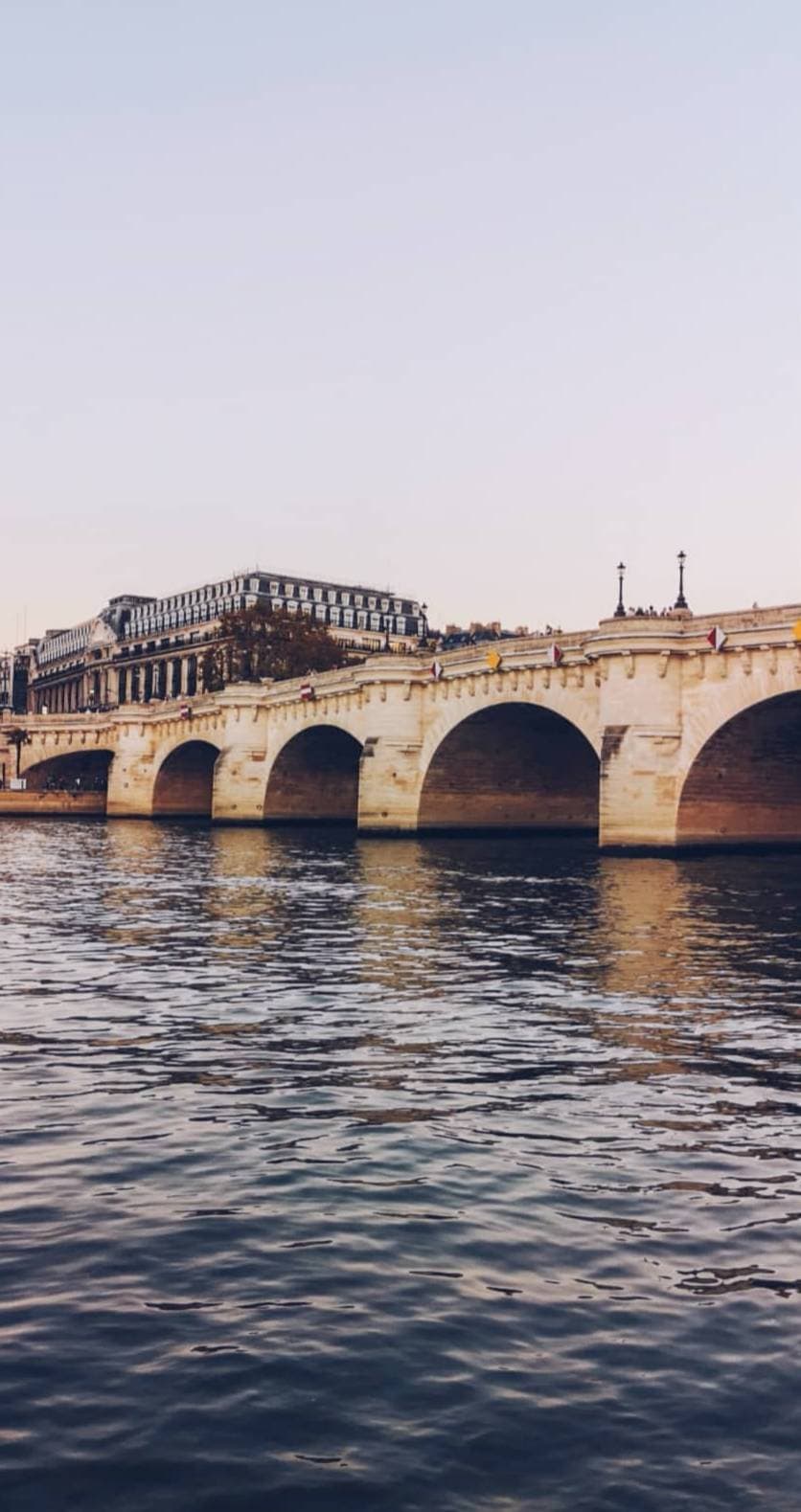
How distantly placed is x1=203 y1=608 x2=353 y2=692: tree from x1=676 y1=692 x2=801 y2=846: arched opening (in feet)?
181

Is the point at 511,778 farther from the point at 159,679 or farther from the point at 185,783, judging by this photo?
the point at 159,679

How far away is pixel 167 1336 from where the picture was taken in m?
7.32

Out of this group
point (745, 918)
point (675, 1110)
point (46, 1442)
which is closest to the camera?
point (46, 1442)

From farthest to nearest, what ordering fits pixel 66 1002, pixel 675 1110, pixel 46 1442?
pixel 66 1002 < pixel 675 1110 < pixel 46 1442

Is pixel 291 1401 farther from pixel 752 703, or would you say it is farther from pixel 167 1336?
pixel 752 703

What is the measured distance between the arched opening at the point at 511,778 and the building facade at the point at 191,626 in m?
69.8

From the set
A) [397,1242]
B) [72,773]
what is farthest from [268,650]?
[397,1242]

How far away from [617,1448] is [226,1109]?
6.15 m

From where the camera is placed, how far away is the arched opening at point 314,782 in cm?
8379

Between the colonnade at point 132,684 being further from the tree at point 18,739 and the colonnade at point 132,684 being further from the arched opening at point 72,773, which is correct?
the tree at point 18,739

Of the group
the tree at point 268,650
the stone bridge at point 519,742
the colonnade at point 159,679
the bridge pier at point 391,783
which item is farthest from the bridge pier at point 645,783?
the colonnade at point 159,679

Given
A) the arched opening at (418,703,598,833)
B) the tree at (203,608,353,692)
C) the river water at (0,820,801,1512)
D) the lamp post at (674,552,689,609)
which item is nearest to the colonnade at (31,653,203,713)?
Answer: the tree at (203,608,353,692)

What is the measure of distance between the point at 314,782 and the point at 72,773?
52015mm

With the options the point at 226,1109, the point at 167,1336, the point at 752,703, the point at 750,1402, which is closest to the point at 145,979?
the point at 226,1109
